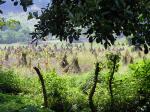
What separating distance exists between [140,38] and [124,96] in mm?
10776

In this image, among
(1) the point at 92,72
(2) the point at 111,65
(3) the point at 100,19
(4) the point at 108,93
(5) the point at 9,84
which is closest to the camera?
(3) the point at 100,19

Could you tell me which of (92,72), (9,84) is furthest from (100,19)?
(9,84)

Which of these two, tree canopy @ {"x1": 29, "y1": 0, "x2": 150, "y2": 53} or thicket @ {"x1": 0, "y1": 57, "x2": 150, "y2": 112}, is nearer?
tree canopy @ {"x1": 29, "y1": 0, "x2": 150, "y2": 53}

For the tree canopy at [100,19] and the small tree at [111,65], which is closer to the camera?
the tree canopy at [100,19]

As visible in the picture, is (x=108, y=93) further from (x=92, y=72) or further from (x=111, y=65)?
(x=92, y=72)

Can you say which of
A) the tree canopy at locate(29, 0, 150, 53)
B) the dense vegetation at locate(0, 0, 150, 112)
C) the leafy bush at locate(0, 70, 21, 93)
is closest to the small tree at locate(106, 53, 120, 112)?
the dense vegetation at locate(0, 0, 150, 112)

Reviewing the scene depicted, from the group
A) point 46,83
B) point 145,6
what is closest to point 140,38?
point 145,6

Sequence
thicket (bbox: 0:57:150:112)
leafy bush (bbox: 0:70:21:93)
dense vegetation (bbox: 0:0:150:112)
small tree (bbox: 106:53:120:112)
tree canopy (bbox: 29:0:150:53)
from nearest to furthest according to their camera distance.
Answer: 1. tree canopy (bbox: 29:0:150:53)
2. dense vegetation (bbox: 0:0:150:112)
3. small tree (bbox: 106:53:120:112)
4. thicket (bbox: 0:57:150:112)
5. leafy bush (bbox: 0:70:21:93)

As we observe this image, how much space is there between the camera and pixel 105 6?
15.5 feet

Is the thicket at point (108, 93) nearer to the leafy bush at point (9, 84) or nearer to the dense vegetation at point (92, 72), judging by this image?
the dense vegetation at point (92, 72)

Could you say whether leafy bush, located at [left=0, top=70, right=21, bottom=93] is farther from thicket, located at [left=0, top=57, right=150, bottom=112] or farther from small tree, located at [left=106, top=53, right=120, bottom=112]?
small tree, located at [left=106, top=53, right=120, bottom=112]

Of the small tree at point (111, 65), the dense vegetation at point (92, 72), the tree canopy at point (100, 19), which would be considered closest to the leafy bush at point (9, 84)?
the dense vegetation at point (92, 72)

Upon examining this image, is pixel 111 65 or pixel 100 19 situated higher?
pixel 100 19

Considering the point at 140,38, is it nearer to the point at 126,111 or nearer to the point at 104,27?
the point at 104,27
